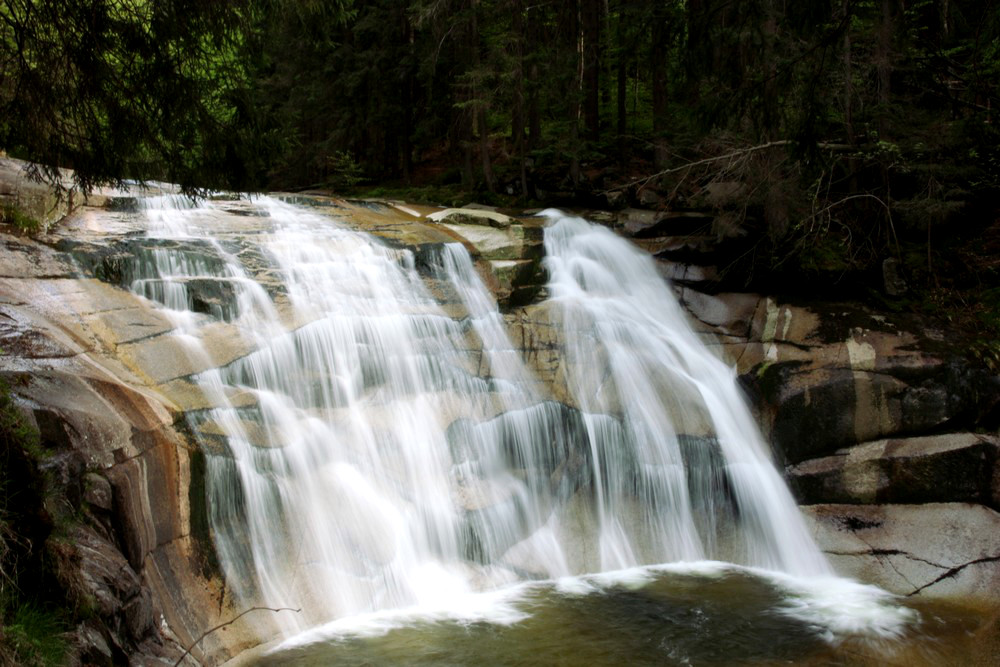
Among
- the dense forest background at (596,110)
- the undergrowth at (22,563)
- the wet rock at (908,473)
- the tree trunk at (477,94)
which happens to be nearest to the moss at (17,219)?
the dense forest background at (596,110)

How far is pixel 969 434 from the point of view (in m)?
9.09

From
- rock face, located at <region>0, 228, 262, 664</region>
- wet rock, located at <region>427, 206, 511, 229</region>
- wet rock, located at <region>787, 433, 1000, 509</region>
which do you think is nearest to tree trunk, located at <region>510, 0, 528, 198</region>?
wet rock, located at <region>427, 206, 511, 229</region>

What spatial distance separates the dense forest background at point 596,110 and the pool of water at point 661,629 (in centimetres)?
441

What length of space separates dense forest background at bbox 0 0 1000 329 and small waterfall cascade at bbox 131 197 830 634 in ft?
7.69

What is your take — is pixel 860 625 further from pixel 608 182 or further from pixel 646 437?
pixel 608 182

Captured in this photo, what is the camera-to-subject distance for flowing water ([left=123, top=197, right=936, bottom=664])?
6844 mm

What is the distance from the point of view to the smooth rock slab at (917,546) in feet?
26.1

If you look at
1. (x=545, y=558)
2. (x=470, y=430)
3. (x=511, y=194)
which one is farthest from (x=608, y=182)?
(x=545, y=558)

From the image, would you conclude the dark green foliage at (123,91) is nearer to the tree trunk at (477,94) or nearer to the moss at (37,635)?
the moss at (37,635)

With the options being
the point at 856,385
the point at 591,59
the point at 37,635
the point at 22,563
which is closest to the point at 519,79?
the point at 591,59

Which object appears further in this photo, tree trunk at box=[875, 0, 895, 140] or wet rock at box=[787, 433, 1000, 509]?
tree trunk at box=[875, 0, 895, 140]

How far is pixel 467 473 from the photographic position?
857cm

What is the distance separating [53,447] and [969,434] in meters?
9.88

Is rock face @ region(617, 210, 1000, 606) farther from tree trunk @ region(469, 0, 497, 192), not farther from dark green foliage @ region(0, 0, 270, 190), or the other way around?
tree trunk @ region(469, 0, 497, 192)
